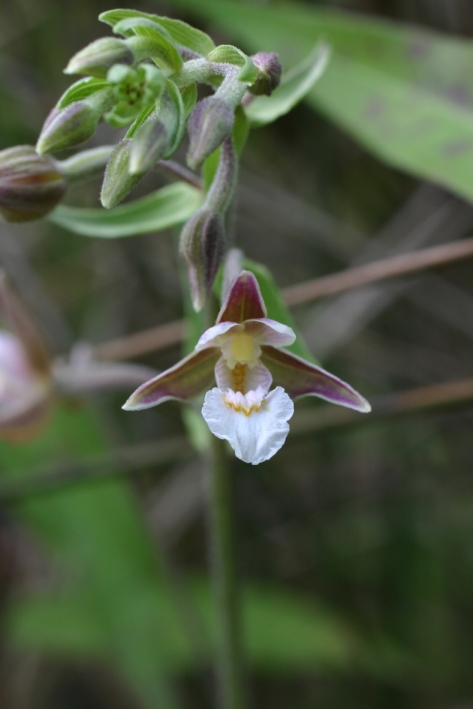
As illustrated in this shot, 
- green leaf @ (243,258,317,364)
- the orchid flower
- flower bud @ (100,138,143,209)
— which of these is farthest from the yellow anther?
the orchid flower

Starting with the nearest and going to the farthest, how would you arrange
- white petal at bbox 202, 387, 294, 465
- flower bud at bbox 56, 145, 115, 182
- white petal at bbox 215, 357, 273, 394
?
white petal at bbox 202, 387, 294, 465 → white petal at bbox 215, 357, 273, 394 → flower bud at bbox 56, 145, 115, 182

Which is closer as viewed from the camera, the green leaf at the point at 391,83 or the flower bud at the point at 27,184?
the flower bud at the point at 27,184

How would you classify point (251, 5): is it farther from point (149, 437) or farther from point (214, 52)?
point (149, 437)

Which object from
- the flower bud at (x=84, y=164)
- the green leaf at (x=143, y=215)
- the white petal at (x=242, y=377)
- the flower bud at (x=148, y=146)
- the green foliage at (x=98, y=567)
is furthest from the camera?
the green foliage at (x=98, y=567)

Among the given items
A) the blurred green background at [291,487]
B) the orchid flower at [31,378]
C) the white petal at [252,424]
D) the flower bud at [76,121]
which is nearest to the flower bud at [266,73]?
the flower bud at [76,121]

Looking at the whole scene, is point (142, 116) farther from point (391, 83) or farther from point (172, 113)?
point (391, 83)

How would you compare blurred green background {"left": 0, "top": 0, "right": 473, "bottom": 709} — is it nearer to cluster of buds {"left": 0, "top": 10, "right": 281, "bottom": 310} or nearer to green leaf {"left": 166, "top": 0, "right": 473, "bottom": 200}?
green leaf {"left": 166, "top": 0, "right": 473, "bottom": 200}

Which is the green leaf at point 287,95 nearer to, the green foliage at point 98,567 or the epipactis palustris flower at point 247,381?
the epipactis palustris flower at point 247,381
